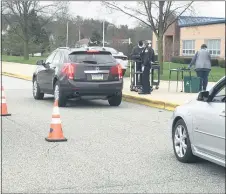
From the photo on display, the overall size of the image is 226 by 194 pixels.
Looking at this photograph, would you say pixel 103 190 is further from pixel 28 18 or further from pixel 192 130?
pixel 28 18

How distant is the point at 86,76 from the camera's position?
13812mm

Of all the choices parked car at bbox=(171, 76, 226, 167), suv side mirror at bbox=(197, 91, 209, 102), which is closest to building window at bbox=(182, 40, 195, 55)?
parked car at bbox=(171, 76, 226, 167)

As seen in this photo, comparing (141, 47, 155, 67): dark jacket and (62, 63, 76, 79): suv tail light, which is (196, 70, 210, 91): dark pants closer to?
(141, 47, 155, 67): dark jacket

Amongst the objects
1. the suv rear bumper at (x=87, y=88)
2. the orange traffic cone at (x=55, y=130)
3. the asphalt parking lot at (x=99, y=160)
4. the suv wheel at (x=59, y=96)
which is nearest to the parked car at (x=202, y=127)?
the asphalt parking lot at (x=99, y=160)

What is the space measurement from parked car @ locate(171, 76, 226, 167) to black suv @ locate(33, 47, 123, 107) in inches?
251

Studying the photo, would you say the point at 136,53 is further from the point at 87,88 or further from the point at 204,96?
the point at 204,96

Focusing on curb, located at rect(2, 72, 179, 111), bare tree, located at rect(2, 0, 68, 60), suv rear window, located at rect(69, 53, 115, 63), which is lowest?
curb, located at rect(2, 72, 179, 111)

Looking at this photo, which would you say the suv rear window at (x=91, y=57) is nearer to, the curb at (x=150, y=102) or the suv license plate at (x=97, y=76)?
the suv license plate at (x=97, y=76)

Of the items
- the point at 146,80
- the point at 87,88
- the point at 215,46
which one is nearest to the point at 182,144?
the point at 87,88

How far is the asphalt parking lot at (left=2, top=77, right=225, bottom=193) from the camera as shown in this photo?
19.5 feet

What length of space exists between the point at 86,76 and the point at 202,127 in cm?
756

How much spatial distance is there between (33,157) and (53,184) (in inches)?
65.2

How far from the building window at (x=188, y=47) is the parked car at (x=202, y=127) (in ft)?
196

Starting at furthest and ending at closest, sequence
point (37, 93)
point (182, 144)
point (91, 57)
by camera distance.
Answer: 1. point (37, 93)
2. point (91, 57)
3. point (182, 144)
